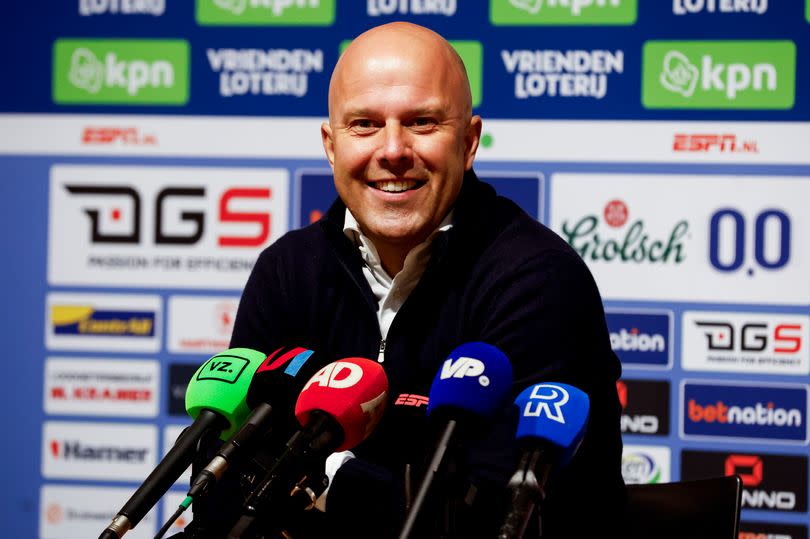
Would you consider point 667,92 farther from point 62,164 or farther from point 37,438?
point 37,438

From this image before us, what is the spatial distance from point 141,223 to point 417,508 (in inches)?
99.2

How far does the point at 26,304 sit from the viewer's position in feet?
11.1

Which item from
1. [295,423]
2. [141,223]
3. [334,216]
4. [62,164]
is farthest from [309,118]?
[295,423]

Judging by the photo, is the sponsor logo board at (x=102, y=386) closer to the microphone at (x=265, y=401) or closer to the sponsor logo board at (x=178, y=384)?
the sponsor logo board at (x=178, y=384)

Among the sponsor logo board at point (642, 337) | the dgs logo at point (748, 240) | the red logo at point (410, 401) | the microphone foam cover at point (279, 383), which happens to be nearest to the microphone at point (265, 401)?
the microphone foam cover at point (279, 383)

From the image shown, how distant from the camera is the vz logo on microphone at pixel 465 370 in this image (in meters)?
1.11

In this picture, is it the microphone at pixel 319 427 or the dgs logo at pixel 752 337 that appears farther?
the dgs logo at pixel 752 337

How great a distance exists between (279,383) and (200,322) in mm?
2114

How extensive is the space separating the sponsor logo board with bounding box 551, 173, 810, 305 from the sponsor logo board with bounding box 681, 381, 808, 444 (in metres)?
0.27

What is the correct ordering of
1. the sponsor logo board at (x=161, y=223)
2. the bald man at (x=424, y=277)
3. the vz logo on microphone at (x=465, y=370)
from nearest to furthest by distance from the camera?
1. the vz logo on microphone at (x=465, y=370)
2. the bald man at (x=424, y=277)
3. the sponsor logo board at (x=161, y=223)

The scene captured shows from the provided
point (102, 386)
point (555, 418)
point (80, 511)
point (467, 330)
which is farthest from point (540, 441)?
point (80, 511)

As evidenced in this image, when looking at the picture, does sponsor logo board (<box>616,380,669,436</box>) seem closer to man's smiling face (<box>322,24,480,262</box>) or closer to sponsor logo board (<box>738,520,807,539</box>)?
sponsor logo board (<box>738,520,807,539</box>)

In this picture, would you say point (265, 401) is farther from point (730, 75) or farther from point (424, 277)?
point (730, 75)

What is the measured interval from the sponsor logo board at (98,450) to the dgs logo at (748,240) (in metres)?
1.90
